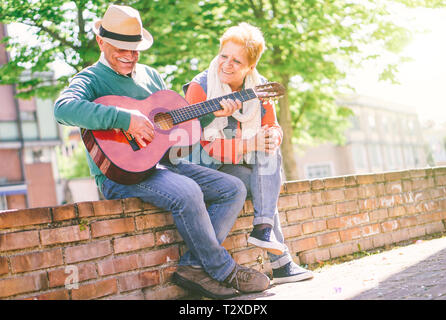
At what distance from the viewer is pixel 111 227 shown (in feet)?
9.25

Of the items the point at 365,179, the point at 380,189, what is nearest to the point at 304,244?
the point at 365,179

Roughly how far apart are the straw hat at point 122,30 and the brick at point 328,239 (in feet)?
6.81

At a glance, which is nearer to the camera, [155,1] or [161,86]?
[161,86]

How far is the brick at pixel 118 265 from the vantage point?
8.98ft

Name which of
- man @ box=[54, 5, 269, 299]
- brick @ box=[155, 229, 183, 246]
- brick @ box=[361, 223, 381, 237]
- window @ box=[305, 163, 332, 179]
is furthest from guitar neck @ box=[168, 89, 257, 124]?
window @ box=[305, 163, 332, 179]

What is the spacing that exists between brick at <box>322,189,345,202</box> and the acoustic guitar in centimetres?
113

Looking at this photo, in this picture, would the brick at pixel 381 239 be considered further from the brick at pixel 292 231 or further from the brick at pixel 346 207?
the brick at pixel 292 231

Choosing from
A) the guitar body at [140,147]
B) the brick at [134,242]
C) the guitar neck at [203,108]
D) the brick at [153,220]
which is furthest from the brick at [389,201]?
the brick at [134,242]

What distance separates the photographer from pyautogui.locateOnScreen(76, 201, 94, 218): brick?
271 cm
